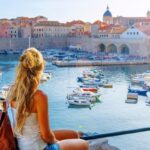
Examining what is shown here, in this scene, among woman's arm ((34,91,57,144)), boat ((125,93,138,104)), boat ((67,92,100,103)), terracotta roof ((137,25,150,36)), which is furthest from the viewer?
terracotta roof ((137,25,150,36))

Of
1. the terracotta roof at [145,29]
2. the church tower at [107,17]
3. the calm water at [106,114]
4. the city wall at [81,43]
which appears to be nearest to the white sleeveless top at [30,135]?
the calm water at [106,114]

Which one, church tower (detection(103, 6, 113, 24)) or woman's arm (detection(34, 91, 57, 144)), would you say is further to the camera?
church tower (detection(103, 6, 113, 24))

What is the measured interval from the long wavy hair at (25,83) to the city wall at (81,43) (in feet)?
53.7

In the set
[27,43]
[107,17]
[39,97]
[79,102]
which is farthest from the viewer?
[107,17]

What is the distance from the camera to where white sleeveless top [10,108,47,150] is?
599 mm

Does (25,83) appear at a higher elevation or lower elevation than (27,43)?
higher

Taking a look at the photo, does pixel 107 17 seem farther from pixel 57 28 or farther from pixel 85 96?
pixel 85 96

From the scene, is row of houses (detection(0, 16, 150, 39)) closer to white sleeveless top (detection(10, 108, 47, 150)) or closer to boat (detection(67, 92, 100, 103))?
boat (detection(67, 92, 100, 103))

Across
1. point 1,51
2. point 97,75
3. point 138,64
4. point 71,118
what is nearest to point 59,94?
point 71,118

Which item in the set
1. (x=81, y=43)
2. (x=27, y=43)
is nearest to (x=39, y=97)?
(x=81, y=43)

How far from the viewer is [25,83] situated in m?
0.59

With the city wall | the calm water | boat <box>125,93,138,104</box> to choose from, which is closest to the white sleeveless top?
the calm water

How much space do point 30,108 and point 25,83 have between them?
32mm

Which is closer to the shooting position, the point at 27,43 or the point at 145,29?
the point at 145,29
